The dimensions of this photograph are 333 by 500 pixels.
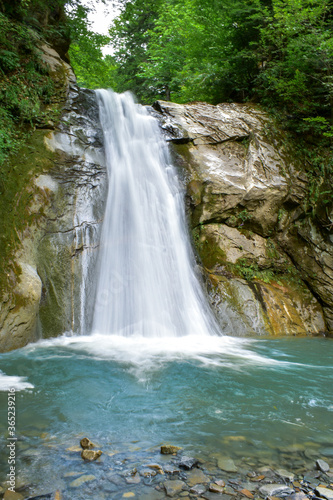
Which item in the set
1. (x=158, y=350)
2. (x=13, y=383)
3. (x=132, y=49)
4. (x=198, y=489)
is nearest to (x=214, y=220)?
(x=158, y=350)

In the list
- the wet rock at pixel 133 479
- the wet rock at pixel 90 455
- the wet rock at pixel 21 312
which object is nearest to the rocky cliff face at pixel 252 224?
the wet rock at pixel 21 312

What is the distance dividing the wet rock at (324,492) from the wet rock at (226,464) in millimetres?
502

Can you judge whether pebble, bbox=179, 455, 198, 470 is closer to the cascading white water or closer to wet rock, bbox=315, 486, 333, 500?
wet rock, bbox=315, 486, 333, 500

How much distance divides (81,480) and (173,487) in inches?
22.5

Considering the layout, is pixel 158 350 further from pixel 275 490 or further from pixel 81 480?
pixel 275 490

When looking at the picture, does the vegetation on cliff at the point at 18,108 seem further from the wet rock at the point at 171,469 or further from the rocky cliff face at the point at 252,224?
the wet rock at the point at 171,469

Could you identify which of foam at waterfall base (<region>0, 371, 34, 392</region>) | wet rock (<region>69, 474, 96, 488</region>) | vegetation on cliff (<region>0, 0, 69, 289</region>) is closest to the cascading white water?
vegetation on cliff (<region>0, 0, 69, 289</region>)

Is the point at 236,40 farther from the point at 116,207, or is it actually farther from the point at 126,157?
the point at 116,207

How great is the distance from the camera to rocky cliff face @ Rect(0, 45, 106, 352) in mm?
5480

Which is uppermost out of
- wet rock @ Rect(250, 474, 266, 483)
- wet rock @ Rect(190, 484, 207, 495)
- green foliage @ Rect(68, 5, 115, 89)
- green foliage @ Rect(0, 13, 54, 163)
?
green foliage @ Rect(68, 5, 115, 89)

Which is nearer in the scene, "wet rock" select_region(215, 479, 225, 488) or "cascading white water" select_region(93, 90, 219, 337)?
"wet rock" select_region(215, 479, 225, 488)

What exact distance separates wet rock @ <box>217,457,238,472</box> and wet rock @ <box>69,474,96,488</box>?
839 mm

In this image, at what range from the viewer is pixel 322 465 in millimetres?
2361

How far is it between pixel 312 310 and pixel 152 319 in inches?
163
